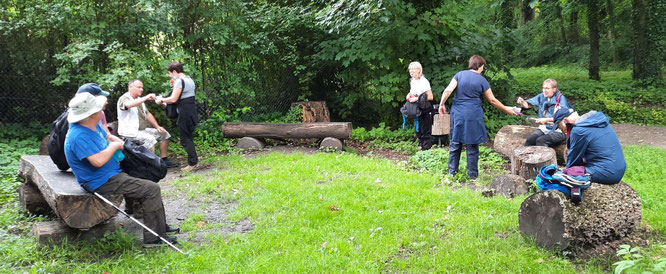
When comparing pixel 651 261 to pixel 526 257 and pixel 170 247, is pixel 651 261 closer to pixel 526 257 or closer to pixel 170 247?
pixel 526 257

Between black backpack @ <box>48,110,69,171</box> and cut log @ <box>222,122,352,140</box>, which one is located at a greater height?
black backpack @ <box>48,110,69,171</box>

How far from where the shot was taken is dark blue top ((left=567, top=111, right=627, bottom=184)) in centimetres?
416

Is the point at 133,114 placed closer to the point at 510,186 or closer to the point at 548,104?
the point at 510,186

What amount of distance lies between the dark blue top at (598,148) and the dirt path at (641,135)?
651 centimetres

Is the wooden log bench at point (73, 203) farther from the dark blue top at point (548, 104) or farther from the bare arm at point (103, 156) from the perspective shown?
the dark blue top at point (548, 104)

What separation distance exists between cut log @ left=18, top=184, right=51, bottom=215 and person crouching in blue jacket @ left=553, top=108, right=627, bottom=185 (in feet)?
19.6

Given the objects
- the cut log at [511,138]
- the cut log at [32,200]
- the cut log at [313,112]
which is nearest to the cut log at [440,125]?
the cut log at [511,138]

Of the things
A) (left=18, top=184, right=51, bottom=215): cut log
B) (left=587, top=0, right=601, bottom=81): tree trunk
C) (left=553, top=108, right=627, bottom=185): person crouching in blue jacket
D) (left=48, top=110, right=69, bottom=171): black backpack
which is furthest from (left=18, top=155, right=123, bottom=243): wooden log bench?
(left=587, top=0, right=601, bottom=81): tree trunk

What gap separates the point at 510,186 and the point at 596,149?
1913mm

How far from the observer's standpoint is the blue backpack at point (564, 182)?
409 centimetres

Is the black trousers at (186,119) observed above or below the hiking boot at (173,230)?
above

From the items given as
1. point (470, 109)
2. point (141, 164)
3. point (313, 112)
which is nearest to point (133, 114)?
point (141, 164)

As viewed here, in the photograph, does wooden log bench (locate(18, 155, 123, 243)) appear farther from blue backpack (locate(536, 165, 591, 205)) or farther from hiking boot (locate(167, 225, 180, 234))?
blue backpack (locate(536, 165, 591, 205))

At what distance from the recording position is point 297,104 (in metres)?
11.7
